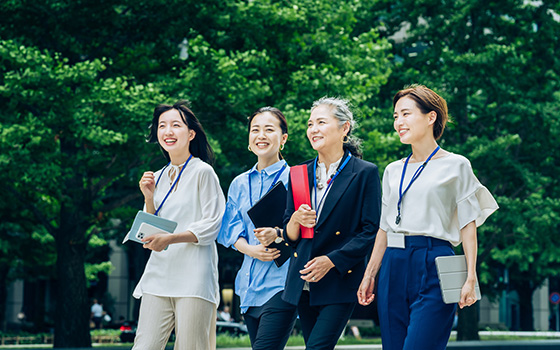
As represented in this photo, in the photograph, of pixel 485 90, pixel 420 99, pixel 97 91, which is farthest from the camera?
pixel 485 90

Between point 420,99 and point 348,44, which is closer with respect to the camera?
point 420,99

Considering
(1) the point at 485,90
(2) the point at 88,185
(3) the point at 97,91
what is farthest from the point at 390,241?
(1) the point at 485,90

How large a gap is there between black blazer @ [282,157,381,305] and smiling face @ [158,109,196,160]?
1.17 m

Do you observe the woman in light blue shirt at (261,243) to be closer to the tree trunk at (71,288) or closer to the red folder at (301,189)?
the red folder at (301,189)

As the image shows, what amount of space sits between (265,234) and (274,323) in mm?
608

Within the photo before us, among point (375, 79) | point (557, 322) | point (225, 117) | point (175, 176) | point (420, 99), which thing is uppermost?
point (375, 79)

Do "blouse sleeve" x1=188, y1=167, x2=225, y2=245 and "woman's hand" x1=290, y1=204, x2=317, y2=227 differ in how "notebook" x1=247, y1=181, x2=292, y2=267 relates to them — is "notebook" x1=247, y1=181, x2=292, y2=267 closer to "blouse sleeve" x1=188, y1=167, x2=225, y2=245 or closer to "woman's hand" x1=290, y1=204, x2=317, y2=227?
"blouse sleeve" x1=188, y1=167, x2=225, y2=245

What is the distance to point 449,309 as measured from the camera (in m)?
4.53

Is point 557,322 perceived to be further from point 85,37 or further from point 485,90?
point 85,37

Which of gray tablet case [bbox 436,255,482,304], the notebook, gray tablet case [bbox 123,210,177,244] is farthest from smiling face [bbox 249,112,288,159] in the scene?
gray tablet case [bbox 436,255,482,304]

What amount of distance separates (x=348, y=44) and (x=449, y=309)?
1443 centimetres

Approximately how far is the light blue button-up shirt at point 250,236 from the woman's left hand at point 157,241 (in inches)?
25.2

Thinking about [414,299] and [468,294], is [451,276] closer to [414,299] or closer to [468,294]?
[468,294]

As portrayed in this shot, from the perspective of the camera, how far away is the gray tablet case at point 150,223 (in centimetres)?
511
